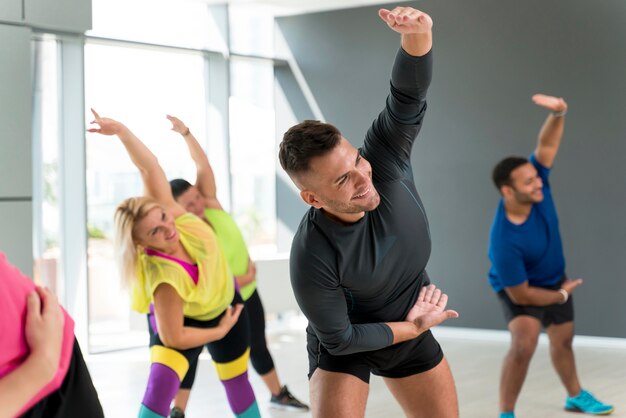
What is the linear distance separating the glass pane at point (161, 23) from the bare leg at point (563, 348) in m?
4.33

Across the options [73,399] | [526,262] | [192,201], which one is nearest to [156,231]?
[192,201]

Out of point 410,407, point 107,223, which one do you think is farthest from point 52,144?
point 410,407

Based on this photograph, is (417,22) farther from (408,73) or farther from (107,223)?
(107,223)

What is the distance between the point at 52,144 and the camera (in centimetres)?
715

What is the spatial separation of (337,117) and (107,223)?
225 centimetres

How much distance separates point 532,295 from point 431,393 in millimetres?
1887

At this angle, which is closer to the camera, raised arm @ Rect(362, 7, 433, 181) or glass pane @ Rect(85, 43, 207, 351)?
raised arm @ Rect(362, 7, 433, 181)

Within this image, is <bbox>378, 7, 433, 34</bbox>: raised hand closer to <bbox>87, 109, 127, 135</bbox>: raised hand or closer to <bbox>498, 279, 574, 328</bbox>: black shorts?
<bbox>87, 109, 127, 135</bbox>: raised hand

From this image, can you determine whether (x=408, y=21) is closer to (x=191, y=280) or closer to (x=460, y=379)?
(x=191, y=280)

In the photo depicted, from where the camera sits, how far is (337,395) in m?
2.48

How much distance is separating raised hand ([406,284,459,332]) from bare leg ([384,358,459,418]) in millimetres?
191

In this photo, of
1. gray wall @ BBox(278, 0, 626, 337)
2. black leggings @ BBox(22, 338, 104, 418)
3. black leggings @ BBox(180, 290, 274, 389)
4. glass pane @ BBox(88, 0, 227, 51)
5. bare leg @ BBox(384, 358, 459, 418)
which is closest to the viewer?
black leggings @ BBox(22, 338, 104, 418)

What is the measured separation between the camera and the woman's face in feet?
11.2

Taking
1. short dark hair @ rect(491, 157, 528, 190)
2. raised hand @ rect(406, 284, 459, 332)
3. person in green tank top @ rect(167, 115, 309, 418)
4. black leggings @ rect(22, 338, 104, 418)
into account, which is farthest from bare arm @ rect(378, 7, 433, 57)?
short dark hair @ rect(491, 157, 528, 190)
